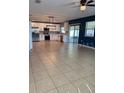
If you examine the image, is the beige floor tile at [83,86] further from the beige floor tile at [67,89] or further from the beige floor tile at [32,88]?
the beige floor tile at [32,88]

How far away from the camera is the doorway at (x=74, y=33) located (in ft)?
38.9

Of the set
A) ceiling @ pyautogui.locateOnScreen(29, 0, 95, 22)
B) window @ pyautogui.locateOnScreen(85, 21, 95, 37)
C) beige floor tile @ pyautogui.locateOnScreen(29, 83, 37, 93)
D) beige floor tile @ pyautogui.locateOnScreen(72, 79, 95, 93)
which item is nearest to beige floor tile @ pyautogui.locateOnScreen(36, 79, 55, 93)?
beige floor tile @ pyautogui.locateOnScreen(29, 83, 37, 93)

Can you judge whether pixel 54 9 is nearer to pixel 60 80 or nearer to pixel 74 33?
pixel 60 80

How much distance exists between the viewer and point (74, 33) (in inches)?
488

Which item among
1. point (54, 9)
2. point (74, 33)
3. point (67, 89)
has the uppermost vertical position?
point (54, 9)

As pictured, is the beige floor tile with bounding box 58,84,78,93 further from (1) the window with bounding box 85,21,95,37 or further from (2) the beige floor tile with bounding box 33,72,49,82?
(1) the window with bounding box 85,21,95,37

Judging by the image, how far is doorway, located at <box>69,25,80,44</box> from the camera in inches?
467

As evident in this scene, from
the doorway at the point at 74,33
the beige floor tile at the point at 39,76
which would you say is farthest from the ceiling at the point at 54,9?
the beige floor tile at the point at 39,76

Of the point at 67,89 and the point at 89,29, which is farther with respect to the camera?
the point at 89,29

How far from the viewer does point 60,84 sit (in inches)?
107

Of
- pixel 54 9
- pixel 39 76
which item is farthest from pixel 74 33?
pixel 39 76
